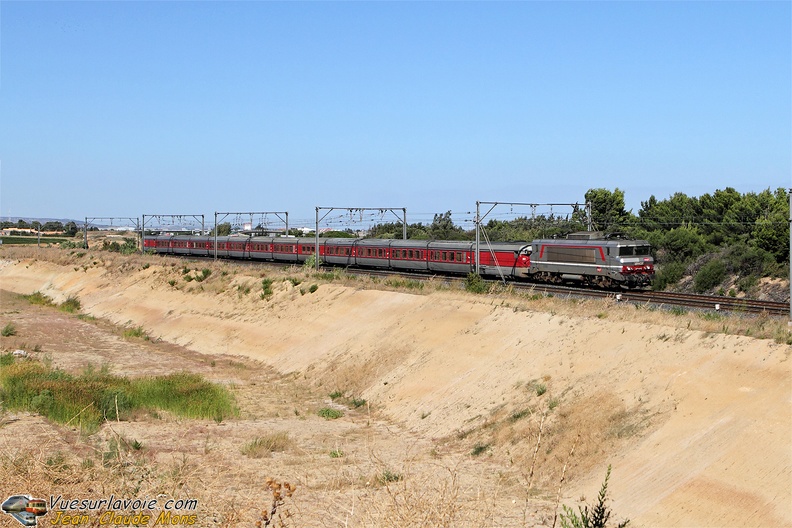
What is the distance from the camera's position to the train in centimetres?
4200

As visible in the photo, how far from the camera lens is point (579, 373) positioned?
24719 mm

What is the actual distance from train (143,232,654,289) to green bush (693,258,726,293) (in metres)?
7.76

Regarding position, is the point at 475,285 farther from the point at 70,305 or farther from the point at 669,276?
the point at 70,305

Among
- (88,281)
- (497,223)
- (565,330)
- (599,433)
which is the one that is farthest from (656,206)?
(599,433)

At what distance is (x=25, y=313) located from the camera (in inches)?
2516

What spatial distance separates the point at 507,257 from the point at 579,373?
80.6 ft

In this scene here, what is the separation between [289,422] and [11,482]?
16817 millimetres

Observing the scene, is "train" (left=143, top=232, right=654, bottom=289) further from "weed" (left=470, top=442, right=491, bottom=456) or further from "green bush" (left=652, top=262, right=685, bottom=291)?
"weed" (left=470, top=442, right=491, bottom=456)

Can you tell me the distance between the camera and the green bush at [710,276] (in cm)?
4922

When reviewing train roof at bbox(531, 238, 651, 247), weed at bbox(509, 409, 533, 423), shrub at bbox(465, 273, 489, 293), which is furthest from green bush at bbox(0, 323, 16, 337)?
weed at bbox(509, 409, 533, 423)

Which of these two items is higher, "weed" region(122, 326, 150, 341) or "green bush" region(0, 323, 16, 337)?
"green bush" region(0, 323, 16, 337)

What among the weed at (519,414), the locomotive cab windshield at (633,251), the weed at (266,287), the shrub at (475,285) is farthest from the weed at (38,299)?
the weed at (519,414)

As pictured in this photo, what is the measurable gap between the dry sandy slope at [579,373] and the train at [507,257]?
9620mm

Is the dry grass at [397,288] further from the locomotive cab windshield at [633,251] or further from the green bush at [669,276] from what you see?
the green bush at [669,276]
